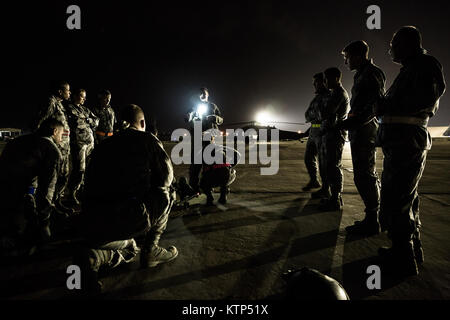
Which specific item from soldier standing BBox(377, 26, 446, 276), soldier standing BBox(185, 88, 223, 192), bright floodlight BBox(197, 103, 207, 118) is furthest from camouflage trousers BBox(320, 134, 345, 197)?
bright floodlight BBox(197, 103, 207, 118)

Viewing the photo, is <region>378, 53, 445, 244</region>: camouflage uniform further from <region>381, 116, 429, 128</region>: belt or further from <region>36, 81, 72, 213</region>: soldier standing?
<region>36, 81, 72, 213</region>: soldier standing

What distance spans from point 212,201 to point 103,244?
2.19 metres

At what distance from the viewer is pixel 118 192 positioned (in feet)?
5.49

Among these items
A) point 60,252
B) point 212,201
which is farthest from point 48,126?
point 212,201

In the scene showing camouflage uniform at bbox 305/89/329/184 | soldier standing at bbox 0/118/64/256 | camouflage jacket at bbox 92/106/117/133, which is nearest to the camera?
soldier standing at bbox 0/118/64/256

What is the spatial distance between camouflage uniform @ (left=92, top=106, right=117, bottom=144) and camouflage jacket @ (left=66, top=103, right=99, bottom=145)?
1.23 feet

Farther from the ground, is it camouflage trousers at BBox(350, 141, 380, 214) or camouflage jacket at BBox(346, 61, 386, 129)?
camouflage jacket at BBox(346, 61, 386, 129)

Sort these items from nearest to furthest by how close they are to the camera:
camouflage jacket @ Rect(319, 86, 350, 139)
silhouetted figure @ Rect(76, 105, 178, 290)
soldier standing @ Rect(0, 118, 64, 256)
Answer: silhouetted figure @ Rect(76, 105, 178, 290) < soldier standing @ Rect(0, 118, 64, 256) < camouflage jacket @ Rect(319, 86, 350, 139)

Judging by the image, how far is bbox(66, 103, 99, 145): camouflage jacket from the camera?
163 inches

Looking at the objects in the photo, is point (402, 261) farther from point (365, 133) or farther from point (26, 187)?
point (26, 187)

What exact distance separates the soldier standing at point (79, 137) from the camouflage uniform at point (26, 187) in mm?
1595

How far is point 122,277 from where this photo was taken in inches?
70.6
